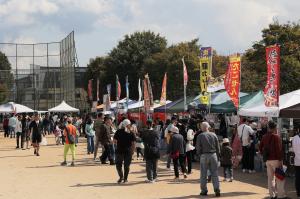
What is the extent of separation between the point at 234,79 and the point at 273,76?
12.9 ft

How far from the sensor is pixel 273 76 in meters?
13.8

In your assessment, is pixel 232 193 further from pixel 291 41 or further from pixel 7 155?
pixel 291 41

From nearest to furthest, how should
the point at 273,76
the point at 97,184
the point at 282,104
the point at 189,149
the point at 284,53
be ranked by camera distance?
the point at 97,184 → the point at 273,76 → the point at 282,104 → the point at 189,149 → the point at 284,53

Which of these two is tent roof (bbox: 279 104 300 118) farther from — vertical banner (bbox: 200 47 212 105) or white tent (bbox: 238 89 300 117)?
vertical banner (bbox: 200 47 212 105)

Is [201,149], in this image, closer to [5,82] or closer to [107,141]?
Answer: [107,141]

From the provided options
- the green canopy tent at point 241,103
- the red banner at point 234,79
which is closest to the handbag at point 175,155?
the red banner at point 234,79

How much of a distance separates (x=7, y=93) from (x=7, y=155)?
41.3m

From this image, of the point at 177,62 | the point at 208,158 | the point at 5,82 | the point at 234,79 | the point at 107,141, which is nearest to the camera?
the point at 208,158

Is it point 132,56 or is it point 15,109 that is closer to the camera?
point 15,109

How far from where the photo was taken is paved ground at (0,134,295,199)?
11836mm

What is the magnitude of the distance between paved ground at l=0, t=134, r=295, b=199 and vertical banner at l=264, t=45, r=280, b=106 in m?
2.18

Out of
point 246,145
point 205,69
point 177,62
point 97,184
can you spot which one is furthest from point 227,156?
point 177,62

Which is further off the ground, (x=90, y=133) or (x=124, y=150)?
(x=90, y=133)

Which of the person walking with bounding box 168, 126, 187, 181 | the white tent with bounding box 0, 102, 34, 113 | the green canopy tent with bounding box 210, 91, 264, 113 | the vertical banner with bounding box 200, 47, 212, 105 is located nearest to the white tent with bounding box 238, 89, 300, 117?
the person walking with bounding box 168, 126, 187, 181
